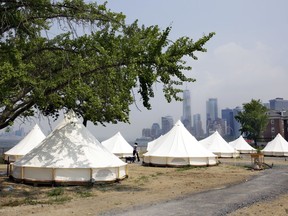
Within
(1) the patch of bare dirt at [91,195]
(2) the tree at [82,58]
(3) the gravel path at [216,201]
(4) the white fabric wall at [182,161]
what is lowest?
(1) the patch of bare dirt at [91,195]

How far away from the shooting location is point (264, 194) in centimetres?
1507

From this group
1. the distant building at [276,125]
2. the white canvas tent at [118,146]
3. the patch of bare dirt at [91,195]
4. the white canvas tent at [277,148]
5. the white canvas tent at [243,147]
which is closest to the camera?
the patch of bare dirt at [91,195]

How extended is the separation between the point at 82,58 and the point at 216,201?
8261 millimetres

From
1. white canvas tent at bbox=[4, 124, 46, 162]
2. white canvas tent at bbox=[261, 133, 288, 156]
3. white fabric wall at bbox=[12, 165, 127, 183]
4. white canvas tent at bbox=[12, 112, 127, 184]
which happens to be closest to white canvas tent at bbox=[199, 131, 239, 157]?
white canvas tent at bbox=[261, 133, 288, 156]

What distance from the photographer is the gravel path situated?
11328 millimetres

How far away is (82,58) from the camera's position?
1496 centimetres

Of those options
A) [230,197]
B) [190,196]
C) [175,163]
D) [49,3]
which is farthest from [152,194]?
[175,163]

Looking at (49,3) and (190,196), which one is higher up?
(49,3)

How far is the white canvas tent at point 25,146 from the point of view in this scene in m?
35.2

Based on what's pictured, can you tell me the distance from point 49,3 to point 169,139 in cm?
2139

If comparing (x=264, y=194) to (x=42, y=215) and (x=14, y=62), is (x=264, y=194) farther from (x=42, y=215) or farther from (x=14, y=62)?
Result: (x=14, y=62)

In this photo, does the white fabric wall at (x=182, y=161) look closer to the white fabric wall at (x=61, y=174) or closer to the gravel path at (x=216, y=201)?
the gravel path at (x=216, y=201)

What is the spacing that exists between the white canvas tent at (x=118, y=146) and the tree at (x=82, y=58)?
27.4m

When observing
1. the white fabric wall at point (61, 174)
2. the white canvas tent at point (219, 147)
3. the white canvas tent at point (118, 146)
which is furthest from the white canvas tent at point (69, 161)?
the white canvas tent at point (219, 147)
